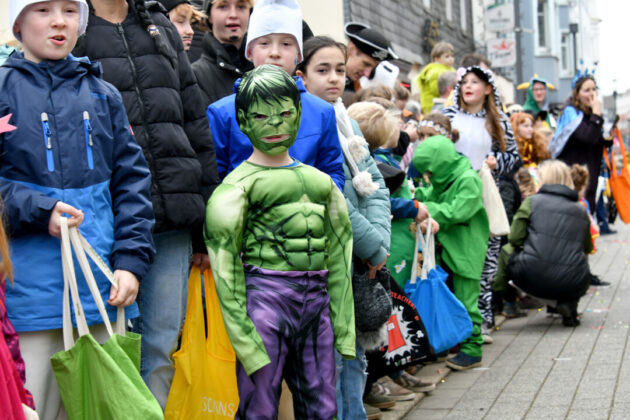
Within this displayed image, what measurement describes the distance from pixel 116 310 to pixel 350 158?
67.3 inches

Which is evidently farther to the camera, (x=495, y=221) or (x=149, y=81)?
(x=495, y=221)

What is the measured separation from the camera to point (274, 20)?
4.40m

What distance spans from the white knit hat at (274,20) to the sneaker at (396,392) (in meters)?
2.49

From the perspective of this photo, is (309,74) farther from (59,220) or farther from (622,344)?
(622,344)

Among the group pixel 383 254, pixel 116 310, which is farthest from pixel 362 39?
pixel 116 310

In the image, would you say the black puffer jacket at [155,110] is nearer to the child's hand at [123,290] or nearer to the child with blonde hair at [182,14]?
the child's hand at [123,290]

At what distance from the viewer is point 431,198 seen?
282 inches

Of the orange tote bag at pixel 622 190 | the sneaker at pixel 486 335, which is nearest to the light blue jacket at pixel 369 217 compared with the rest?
the sneaker at pixel 486 335

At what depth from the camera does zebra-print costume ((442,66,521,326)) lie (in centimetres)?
791

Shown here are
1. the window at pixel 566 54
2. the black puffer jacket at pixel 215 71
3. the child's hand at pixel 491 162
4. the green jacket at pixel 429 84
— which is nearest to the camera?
the black puffer jacket at pixel 215 71

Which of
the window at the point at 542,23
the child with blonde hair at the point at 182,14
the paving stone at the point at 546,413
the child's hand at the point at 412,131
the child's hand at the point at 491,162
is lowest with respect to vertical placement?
the paving stone at the point at 546,413

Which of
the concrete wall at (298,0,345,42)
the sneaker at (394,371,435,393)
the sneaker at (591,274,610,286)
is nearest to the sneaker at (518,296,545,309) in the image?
the sneaker at (591,274,610,286)

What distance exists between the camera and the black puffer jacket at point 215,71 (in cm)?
506

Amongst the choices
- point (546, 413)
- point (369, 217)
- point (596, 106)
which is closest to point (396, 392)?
point (546, 413)
